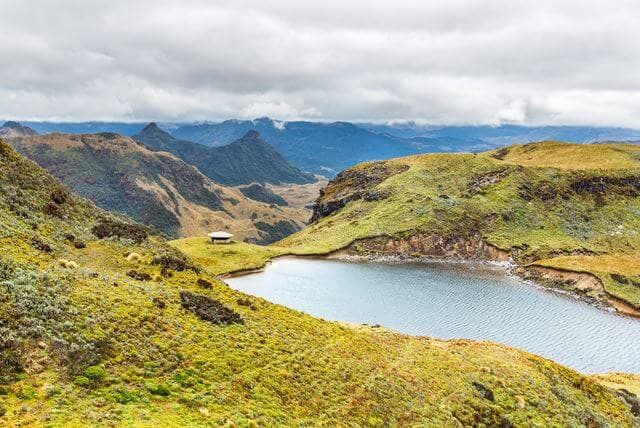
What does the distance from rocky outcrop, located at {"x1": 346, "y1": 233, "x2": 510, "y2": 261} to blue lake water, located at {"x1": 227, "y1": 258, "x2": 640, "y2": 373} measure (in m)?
18.9

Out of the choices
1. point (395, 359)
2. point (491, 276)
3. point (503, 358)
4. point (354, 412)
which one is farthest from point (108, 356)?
point (491, 276)

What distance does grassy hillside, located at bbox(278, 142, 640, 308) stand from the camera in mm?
115812

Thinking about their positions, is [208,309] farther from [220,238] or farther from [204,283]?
[220,238]

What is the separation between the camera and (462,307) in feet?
229

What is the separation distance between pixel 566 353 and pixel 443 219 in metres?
73.9

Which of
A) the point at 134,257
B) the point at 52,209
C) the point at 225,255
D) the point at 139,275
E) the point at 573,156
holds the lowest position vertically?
the point at 225,255

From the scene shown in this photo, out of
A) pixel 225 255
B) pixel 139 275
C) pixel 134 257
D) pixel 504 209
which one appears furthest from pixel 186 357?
pixel 504 209

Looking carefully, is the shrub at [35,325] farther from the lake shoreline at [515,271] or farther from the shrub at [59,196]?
the lake shoreline at [515,271]

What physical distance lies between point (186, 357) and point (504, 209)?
395 feet

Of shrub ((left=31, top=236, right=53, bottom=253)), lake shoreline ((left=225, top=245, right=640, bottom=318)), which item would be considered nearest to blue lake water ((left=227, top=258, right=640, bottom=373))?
lake shoreline ((left=225, top=245, right=640, bottom=318))

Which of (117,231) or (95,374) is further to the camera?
(117,231)

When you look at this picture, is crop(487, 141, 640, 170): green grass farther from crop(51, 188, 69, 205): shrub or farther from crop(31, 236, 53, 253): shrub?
crop(31, 236, 53, 253): shrub

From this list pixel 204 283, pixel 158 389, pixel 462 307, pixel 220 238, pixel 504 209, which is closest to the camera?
pixel 158 389

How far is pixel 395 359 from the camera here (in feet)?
121
